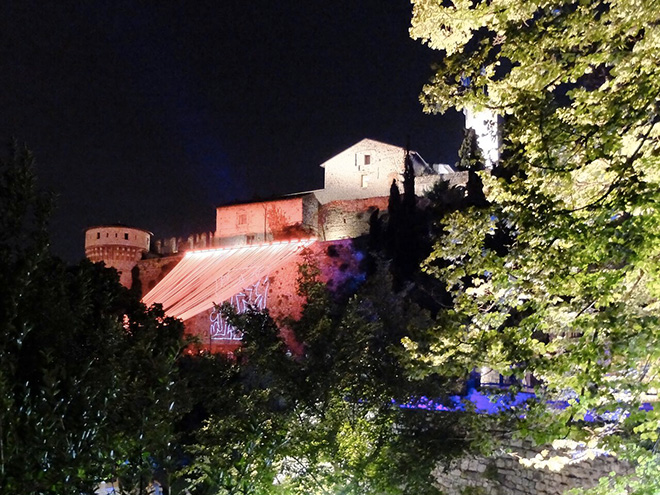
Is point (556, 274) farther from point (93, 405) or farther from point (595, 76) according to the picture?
point (93, 405)

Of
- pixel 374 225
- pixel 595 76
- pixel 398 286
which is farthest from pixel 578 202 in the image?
pixel 374 225

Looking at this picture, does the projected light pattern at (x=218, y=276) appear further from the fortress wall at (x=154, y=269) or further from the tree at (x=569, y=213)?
the tree at (x=569, y=213)

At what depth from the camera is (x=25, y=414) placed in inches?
135

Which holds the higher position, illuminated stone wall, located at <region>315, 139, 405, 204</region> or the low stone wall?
illuminated stone wall, located at <region>315, 139, 405, 204</region>

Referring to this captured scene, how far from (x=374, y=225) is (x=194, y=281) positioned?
44.4 feet

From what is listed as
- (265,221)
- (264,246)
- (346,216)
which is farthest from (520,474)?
(265,221)

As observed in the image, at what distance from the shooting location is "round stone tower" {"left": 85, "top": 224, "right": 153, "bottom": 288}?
41.9 m

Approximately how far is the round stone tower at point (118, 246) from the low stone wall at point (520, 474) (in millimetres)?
34723

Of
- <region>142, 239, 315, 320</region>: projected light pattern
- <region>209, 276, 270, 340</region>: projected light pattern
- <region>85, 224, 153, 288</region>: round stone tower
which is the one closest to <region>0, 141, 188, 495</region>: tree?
<region>142, 239, 315, 320</region>: projected light pattern

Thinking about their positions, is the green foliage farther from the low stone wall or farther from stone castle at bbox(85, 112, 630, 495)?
stone castle at bbox(85, 112, 630, 495)

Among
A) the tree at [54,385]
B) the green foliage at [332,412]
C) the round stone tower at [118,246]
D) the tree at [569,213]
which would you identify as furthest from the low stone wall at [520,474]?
the round stone tower at [118,246]

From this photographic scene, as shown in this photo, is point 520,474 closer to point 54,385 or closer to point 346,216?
point 54,385

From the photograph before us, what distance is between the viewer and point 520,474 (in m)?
10.9

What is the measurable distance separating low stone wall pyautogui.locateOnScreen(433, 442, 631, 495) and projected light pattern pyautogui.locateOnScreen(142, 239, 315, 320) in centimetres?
2236
